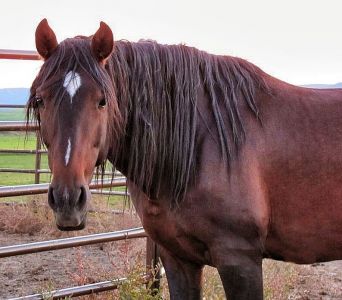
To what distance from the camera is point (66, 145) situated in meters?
2.30

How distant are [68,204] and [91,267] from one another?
6.73ft

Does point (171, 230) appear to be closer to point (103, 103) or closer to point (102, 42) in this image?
point (103, 103)

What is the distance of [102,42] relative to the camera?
253 cm

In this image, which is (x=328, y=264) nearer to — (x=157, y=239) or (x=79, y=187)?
(x=157, y=239)

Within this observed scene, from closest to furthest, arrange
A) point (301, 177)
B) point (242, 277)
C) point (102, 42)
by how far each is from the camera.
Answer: point (102, 42) → point (242, 277) → point (301, 177)

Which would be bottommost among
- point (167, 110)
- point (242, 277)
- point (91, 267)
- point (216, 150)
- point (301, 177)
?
point (91, 267)

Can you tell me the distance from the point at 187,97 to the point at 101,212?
4.35 metres

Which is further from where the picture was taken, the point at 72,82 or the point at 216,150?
the point at 216,150

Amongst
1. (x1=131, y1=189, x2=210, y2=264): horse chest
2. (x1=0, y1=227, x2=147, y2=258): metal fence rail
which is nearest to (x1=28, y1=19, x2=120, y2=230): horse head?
(x1=131, y1=189, x2=210, y2=264): horse chest

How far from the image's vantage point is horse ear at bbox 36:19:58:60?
8.37 ft

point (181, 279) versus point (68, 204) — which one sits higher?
point (68, 204)

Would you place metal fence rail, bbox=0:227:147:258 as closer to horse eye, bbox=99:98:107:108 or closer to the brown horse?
the brown horse

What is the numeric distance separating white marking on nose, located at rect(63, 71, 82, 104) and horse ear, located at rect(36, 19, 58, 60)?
0.69ft

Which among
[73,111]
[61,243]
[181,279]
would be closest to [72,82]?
[73,111]
